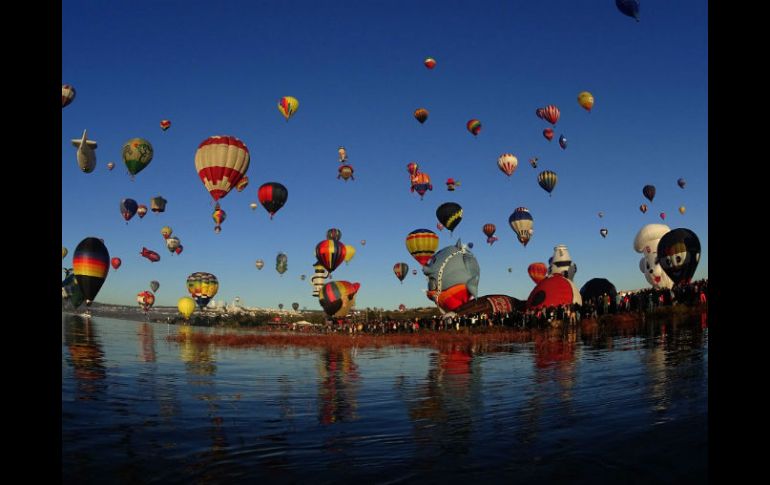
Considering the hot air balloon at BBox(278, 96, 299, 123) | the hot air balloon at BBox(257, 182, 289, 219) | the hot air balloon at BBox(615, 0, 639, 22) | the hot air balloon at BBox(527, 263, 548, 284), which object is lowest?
the hot air balloon at BBox(527, 263, 548, 284)

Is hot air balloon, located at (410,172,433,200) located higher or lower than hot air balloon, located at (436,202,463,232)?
higher

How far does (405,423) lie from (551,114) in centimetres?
5329

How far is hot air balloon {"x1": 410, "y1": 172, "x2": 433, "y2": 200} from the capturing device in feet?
217

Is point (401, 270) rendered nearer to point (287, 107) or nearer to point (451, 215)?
point (451, 215)

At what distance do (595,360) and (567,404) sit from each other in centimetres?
668

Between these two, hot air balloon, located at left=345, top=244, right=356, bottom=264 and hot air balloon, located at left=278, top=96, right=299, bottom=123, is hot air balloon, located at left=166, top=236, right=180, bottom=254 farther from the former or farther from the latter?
A: hot air balloon, located at left=278, top=96, right=299, bottom=123

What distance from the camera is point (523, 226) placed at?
59.8m

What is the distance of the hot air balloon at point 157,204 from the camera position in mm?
70688

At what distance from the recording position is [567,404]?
10.2m

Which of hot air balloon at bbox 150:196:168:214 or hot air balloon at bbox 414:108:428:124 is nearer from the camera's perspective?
hot air balloon at bbox 414:108:428:124

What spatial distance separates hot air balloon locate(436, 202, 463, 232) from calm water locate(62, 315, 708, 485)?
1557 inches

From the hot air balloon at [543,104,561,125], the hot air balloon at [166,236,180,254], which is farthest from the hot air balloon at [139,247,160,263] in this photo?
the hot air balloon at [543,104,561,125]

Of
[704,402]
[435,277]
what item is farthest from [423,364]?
[435,277]
